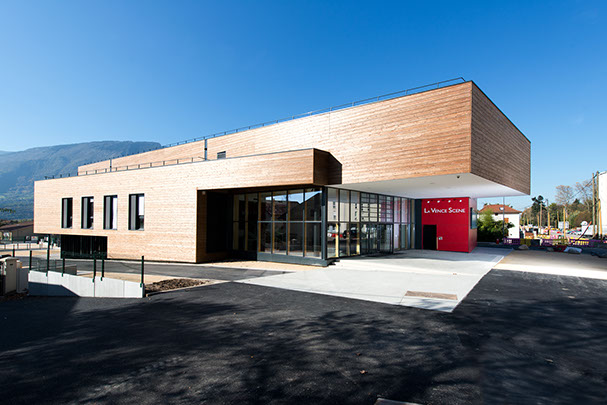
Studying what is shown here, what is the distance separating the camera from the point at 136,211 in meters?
23.0

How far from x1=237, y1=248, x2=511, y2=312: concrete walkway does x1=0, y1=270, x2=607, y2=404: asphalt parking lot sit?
89cm

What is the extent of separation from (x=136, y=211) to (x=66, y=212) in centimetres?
1008

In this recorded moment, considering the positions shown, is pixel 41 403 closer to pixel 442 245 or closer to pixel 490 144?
pixel 490 144

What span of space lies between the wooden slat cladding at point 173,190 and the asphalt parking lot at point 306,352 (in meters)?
8.76

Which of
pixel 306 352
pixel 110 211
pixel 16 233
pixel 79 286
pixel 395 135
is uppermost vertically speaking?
pixel 395 135

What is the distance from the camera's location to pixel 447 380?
4512 mm

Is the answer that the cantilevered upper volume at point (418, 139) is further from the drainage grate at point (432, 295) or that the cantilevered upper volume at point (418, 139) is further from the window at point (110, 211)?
the window at point (110, 211)

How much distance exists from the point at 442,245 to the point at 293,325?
2031 cm

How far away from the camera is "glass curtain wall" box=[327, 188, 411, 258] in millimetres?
17828

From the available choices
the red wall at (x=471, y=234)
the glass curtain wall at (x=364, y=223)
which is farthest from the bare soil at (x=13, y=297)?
the red wall at (x=471, y=234)

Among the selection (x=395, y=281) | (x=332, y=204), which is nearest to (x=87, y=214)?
(x=332, y=204)

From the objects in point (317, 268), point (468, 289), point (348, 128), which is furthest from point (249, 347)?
point (348, 128)

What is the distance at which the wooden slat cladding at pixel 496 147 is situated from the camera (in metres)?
13.4

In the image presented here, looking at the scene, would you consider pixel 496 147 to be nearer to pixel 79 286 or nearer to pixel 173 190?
pixel 173 190
